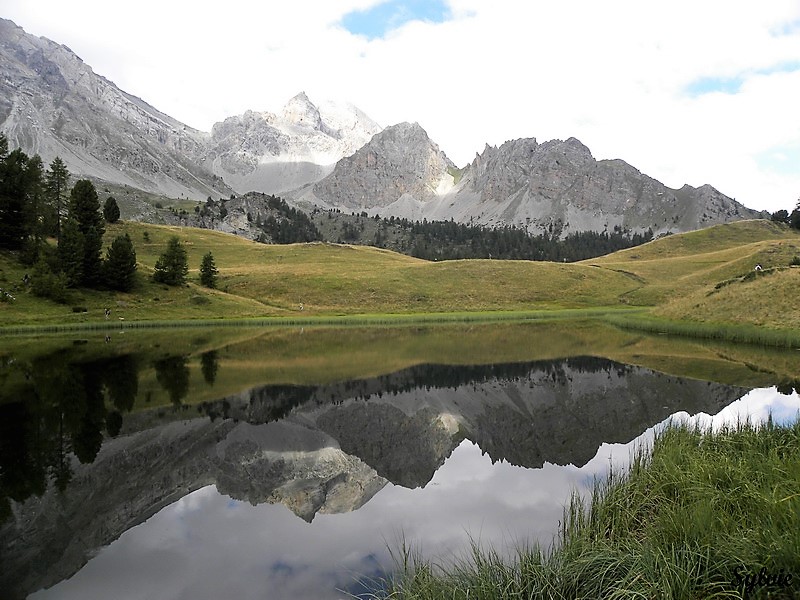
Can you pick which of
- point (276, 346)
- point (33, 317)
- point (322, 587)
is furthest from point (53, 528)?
point (33, 317)

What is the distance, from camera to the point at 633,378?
35000 millimetres

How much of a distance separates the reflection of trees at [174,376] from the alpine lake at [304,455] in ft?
0.94

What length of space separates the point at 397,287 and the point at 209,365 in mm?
76786

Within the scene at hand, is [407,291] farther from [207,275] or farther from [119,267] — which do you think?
[119,267]

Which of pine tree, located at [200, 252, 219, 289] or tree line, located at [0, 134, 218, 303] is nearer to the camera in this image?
tree line, located at [0, 134, 218, 303]

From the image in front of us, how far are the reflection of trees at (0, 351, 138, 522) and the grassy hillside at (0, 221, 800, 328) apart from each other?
162 feet

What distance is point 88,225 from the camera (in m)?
101

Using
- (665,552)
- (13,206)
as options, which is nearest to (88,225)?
(13,206)

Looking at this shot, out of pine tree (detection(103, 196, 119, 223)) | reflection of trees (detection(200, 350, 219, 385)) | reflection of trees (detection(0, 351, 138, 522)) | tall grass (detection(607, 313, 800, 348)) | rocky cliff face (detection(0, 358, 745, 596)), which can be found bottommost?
reflection of trees (detection(200, 350, 219, 385))

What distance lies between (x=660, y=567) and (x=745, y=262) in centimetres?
12323

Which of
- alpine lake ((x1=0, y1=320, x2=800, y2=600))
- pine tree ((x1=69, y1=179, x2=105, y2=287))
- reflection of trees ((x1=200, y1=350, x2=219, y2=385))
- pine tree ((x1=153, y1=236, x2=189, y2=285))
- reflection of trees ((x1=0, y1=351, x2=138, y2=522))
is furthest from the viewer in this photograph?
pine tree ((x1=153, y1=236, x2=189, y2=285))

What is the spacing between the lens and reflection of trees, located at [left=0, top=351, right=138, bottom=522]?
53.7ft

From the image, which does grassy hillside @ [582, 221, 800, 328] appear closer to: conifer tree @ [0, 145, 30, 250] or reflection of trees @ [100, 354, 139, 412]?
reflection of trees @ [100, 354, 139, 412]

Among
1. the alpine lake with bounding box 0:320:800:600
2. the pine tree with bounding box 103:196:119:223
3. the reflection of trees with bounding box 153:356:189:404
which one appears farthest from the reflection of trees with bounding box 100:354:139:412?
the pine tree with bounding box 103:196:119:223
